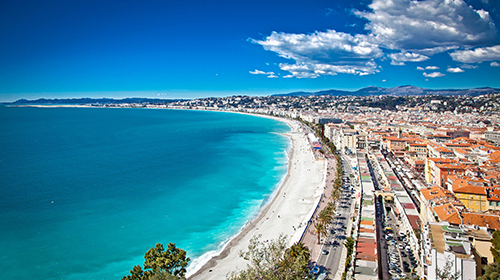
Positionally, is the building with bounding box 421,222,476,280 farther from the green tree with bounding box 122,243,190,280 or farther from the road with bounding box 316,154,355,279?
the green tree with bounding box 122,243,190,280

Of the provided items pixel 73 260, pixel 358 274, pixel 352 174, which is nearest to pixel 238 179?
pixel 352 174

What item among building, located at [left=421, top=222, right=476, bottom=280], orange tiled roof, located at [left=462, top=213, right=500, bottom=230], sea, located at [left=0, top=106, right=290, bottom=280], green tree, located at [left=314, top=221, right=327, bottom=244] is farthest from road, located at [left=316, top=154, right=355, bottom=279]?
sea, located at [left=0, top=106, right=290, bottom=280]

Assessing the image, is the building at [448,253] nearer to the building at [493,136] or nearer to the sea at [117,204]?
the sea at [117,204]

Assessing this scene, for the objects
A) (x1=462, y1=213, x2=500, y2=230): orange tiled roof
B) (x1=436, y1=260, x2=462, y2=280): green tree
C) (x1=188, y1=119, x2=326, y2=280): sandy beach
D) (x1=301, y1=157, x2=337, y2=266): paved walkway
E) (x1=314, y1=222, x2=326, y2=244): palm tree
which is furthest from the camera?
(x1=314, y1=222, x2=326, y2=244): palm tree

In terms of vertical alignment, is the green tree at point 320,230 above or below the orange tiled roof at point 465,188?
below

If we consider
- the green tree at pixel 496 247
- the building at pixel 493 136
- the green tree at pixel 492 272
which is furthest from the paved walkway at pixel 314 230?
the building at pixel 493 136
